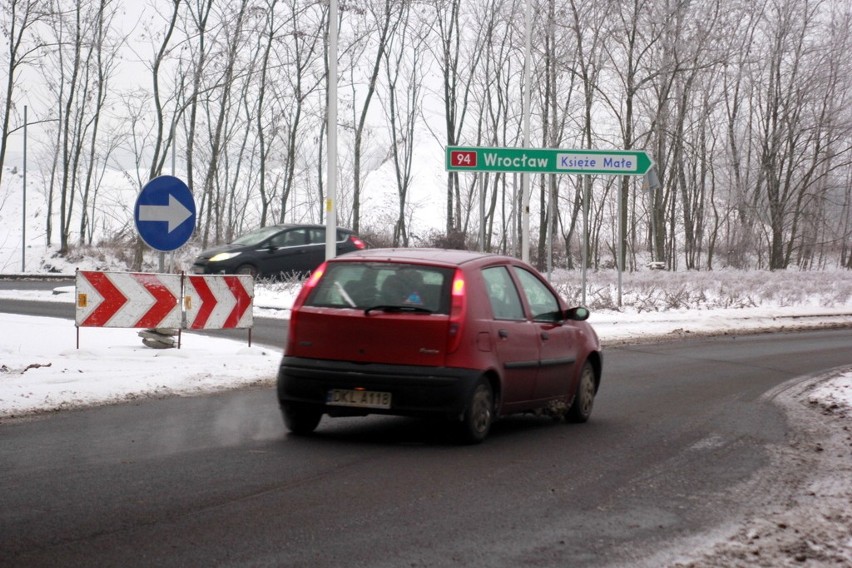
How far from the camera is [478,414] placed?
29.7ft

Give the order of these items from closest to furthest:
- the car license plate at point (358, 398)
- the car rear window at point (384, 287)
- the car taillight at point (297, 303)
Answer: the car license plate at point (358, 398) < the car rear window at point (384, 287) < the car taillight at point (297, 303)

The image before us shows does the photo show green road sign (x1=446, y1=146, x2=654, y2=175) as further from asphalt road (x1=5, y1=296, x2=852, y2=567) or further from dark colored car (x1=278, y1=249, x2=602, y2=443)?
dark colored car (x1=278, y1=249, x2=602, y2=443)

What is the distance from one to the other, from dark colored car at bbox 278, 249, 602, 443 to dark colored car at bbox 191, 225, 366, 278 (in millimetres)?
21184

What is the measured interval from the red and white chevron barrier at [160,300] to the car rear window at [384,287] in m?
6.26

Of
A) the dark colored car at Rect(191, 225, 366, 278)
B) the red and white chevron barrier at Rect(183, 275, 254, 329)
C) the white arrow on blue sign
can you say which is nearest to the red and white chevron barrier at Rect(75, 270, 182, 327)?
the red and white chevron barrier at Rect(183, 275, 254, 329)

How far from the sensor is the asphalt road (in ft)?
18.2

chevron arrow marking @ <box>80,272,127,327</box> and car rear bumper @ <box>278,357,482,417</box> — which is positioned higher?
chevron arrow marking @ <box>80,272,127,327</box>

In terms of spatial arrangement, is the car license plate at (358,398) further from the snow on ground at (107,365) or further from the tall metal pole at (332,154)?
the tall metal pole at (332,154)

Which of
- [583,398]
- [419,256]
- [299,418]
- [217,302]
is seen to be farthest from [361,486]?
[217,302]

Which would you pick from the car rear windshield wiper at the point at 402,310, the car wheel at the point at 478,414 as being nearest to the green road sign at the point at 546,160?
the car wheel at the point at 478,414

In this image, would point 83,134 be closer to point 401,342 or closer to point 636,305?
point 636,305

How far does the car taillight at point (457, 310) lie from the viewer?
28.9 feet

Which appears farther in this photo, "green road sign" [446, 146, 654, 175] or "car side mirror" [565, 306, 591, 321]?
"green road sign" [446, 146, 654, 175]

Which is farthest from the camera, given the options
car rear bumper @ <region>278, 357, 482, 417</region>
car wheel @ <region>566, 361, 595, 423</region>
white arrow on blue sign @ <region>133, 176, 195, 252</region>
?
white arrow on blue sign @ <region>133, 176, 195, 252</region>
